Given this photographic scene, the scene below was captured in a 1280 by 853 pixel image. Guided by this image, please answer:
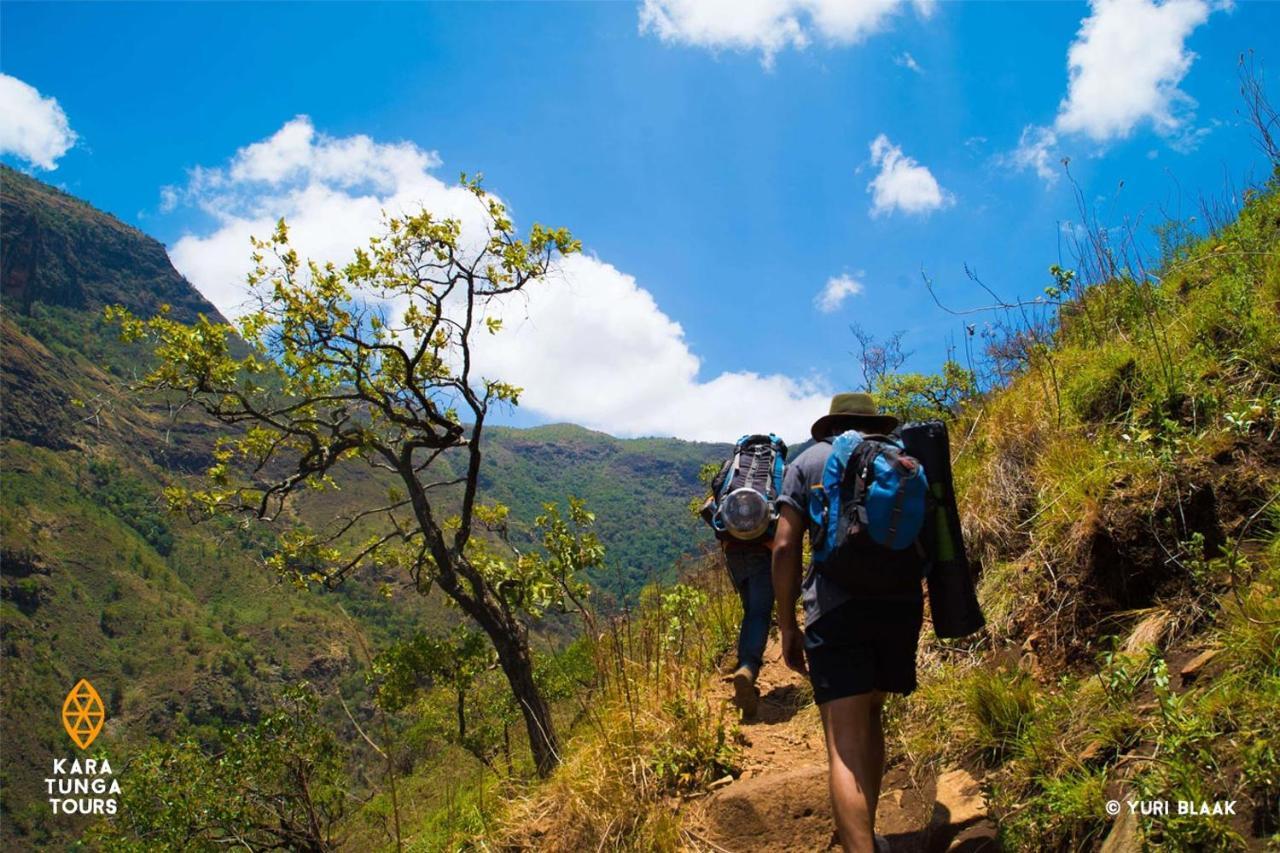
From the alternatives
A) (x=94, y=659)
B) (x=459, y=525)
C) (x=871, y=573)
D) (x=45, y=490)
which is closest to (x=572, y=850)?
(x=871, y=573)

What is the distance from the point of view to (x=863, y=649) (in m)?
2.80

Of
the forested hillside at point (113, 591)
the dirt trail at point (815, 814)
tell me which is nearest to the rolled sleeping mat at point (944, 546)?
the dirt trail at point (815, 814)

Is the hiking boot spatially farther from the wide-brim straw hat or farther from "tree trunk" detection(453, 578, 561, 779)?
"tree trunk" detection(453, 578, 561, 779)

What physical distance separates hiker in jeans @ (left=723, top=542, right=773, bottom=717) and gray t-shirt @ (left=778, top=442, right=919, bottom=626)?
4.69ft

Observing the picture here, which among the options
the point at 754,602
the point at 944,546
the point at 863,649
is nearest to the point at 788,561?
the point at 863,649

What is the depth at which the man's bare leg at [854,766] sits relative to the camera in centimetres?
264

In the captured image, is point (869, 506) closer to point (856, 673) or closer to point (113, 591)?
point (856, 673)

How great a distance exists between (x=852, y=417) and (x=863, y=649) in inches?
40.6

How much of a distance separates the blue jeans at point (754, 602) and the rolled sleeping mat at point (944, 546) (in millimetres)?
1568

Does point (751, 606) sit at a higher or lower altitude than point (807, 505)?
lower

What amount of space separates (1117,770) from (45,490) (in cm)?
12507

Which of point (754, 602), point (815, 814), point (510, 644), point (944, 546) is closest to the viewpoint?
point (944, 546)

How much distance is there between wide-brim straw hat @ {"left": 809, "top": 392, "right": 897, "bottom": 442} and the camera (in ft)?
10.8

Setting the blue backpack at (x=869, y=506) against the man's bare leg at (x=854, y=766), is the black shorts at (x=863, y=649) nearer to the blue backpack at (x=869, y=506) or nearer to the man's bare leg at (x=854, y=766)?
the man's bare leg at (x=854, y=766)
